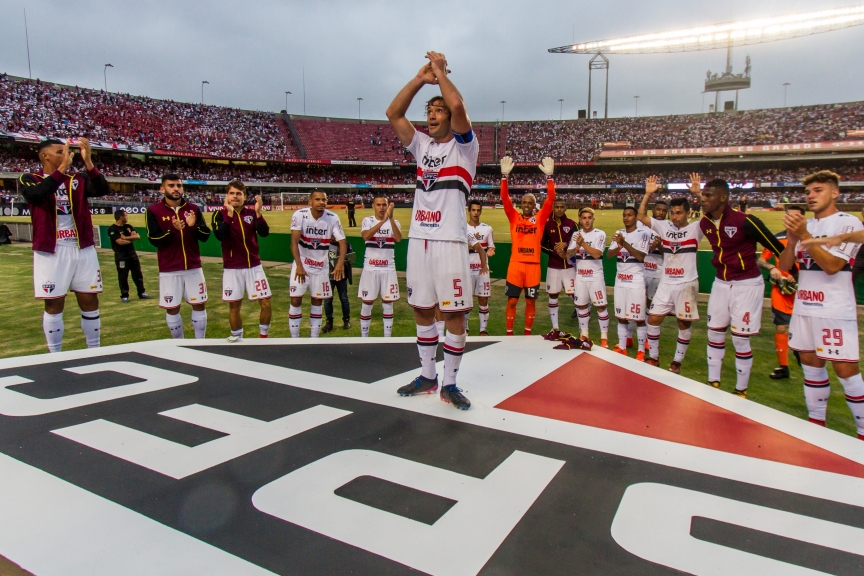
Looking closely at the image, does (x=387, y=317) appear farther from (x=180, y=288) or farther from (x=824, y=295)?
(x=824, y=295)

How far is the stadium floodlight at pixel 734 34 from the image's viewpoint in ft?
138

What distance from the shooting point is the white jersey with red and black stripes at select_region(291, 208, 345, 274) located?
755 cm

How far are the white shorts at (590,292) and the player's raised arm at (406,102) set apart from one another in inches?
198

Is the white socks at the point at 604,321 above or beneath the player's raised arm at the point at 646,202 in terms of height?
beneath

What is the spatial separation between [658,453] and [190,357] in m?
3.85

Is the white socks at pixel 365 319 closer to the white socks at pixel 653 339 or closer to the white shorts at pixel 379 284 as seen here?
the white shorts at pixel 379 284

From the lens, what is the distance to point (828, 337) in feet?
13.1

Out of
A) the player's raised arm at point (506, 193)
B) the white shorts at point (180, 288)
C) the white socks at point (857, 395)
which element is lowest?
the white socks at point (857, 395)

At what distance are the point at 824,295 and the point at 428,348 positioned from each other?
135 inches

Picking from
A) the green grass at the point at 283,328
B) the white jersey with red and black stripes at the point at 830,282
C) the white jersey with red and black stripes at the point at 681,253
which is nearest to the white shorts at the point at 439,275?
the white jersey with red and black stripes at the point at 830,282

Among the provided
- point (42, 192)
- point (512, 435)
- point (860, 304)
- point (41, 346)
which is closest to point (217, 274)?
point (41, 346)

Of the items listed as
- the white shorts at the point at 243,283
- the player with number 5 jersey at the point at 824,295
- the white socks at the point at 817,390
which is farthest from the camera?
the white shorts at the point at 243,283

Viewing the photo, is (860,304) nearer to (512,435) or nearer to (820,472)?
(820,472)

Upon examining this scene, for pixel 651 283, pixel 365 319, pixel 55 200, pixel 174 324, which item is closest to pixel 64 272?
pixel 55 200
